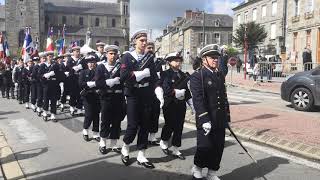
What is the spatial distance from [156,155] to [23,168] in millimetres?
2107

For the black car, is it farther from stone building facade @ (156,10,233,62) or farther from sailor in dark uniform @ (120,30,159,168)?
stone building facade @ (156,10,233,62)

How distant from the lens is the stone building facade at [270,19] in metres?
50.0

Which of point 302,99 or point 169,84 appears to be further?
point 302,99

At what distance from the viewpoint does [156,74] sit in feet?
23.1

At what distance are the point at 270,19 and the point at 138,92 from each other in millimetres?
49079

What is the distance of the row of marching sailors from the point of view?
6836 millimetres

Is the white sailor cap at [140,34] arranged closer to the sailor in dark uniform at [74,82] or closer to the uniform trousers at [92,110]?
the uniform trousers at [92,110]

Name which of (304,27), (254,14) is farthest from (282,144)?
(254,14)

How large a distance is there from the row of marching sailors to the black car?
19.1ft

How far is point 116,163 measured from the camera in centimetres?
712

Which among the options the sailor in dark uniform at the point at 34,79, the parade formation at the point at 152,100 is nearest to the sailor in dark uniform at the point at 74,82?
the sailor in dark uniform at the point at 34,79

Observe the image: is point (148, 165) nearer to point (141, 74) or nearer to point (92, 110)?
point (141, 74)

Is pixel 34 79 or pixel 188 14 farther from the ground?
pixel 188 14

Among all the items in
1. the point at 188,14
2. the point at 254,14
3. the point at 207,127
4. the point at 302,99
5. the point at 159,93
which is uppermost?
the point at 188,14
